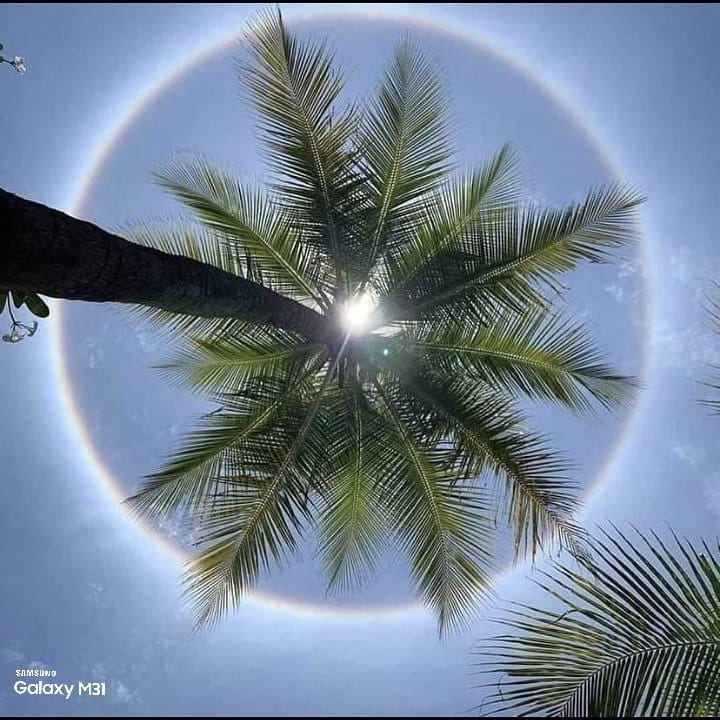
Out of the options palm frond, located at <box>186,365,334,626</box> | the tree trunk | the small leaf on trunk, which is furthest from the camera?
palm frond, located at <box>186,365,334,626</box>

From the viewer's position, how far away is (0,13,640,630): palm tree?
874 cm

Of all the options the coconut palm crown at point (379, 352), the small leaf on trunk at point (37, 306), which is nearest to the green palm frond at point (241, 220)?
the coconut palm crown at point (379, 352)

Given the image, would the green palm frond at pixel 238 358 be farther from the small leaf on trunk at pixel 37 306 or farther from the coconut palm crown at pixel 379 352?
the small leaf on trunk at pixel 37 306

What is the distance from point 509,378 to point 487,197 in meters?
2.51

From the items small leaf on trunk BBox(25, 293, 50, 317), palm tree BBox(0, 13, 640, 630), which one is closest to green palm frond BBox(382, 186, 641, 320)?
palm tree BBox(0, 13, 640, 630)

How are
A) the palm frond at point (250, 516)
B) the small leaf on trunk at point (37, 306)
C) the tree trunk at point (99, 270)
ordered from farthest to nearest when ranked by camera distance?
the palm frond at point (250, 516)
the small leaf on trunk at point (37, 306)
the tree trunk at point (99, 270)

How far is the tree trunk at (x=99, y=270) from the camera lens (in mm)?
4199

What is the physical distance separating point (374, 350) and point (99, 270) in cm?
520

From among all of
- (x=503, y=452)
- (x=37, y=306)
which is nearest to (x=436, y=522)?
(x=503, y=452)

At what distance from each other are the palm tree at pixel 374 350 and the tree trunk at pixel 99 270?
1728 millimetres

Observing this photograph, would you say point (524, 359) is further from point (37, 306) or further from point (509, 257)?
point (37, 306)

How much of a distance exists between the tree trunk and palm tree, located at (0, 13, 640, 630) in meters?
1.73

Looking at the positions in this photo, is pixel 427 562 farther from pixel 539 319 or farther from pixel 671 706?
pixel 671 706

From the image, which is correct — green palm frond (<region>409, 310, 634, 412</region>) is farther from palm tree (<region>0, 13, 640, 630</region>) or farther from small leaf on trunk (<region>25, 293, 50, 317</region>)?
small leaf on trunk (<region>25, 293, 50, 317</region>)
